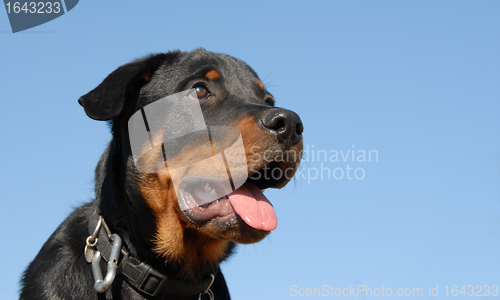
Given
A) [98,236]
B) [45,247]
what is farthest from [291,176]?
[45,247]

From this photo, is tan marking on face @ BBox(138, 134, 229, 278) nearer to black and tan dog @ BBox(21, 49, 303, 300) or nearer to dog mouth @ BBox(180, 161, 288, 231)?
black and tan dog @ BBox(21, 49, 303, 300)

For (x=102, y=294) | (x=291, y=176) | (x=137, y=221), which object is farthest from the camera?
(x=291, y=176)

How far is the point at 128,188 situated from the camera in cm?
342

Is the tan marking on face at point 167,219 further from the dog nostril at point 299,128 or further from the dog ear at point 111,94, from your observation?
the dog nostril at point 299,128

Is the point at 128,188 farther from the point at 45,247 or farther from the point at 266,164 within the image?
the point at 266,164

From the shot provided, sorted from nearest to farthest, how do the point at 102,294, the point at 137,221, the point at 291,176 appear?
the point at 102,294
the point at 137,221
the point at 291,176

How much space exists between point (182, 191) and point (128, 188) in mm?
446

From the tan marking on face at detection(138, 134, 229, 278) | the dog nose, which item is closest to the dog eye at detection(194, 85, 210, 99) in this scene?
the tan marking on face at detection(138, 134, 229, 278)

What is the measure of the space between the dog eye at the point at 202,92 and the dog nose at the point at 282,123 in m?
0.68

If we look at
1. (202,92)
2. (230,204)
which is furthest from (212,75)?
(230,204)

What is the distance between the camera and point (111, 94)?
10.8 feet

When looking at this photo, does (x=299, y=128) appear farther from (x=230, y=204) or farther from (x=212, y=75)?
(x=212, y=75)

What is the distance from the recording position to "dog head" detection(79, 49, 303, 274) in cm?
320

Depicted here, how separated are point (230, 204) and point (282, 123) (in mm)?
696
